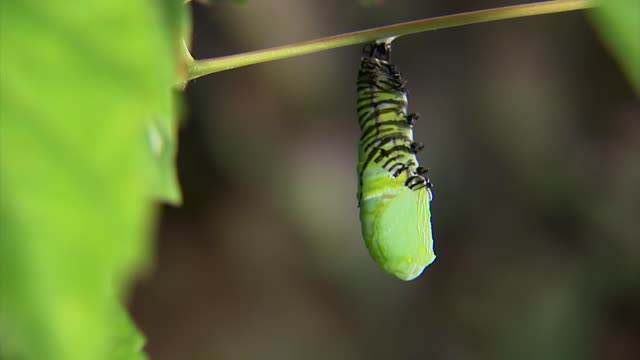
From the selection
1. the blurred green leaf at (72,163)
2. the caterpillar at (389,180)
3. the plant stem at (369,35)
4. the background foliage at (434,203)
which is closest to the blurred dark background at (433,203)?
the background foliage at (434,203)

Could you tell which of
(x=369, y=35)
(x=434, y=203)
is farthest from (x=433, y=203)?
(x=369, y=35)

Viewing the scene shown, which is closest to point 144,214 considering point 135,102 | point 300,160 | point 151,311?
point 135,102

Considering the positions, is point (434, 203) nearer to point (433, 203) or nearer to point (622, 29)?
point (433, 203)

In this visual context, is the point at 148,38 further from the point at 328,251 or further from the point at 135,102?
the point at 328,251

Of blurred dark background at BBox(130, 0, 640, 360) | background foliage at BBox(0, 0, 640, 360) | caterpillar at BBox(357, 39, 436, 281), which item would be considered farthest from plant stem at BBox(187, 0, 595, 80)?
blurred dark background at BBox(130, 0, 640, 360)

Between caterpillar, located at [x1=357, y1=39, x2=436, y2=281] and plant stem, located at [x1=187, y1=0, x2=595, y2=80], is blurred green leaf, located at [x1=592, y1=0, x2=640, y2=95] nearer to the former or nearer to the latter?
plant stem, located at [x1=187, y1=0, x2=595, y2=80]

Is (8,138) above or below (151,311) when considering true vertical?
above
